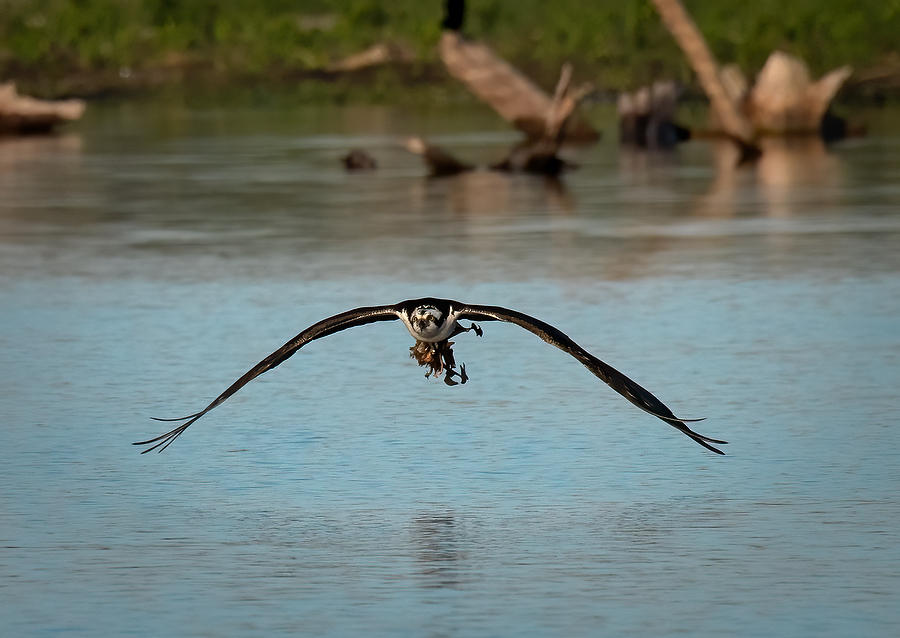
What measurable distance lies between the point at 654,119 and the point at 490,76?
26.6ft

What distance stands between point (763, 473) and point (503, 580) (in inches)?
107

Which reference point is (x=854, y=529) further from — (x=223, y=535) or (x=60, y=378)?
(x=60, y=378)

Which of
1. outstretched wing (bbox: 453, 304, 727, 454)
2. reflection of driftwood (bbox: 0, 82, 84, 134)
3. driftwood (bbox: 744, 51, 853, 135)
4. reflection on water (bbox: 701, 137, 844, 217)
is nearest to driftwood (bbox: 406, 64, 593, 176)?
reflection on water (bbox: 701, 137, 844, 217)

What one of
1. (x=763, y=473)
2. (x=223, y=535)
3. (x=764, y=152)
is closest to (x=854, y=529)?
(x=763, y=473)

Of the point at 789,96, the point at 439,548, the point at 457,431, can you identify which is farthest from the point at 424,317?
the point at 789,96

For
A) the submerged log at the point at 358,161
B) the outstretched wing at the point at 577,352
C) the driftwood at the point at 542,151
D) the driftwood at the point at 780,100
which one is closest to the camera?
the outstretched wing at the point at 577,352

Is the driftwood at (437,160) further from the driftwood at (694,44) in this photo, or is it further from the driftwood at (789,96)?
the driftwood at (789,96)

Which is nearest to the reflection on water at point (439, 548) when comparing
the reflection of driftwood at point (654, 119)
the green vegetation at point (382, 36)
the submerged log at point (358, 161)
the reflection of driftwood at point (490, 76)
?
the submerged log at point (358, 161)

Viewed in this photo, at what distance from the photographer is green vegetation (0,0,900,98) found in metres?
71.9

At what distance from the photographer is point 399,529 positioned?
1131 cm

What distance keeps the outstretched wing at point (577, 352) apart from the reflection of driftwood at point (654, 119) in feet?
117

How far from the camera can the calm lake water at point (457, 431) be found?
1011 centimetres

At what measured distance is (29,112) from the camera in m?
51.9

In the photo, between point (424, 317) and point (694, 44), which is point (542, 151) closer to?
point (694, 44)
